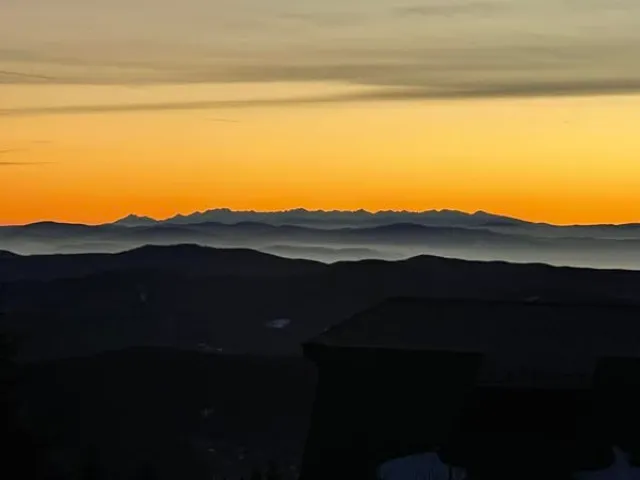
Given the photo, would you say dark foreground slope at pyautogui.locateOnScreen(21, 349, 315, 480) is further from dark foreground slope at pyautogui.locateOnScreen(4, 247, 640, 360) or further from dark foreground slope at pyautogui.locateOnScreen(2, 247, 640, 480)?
dark foreground slope at pyautogui.locateOnScreen(4, 247, 640, 360)

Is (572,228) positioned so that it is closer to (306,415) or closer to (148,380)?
(306,415)

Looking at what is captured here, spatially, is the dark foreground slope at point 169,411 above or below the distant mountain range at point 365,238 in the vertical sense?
below

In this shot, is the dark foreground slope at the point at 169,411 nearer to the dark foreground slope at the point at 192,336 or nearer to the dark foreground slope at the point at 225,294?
the dark foreground slope at the point at 192,336

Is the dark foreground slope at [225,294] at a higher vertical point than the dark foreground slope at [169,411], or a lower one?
higher

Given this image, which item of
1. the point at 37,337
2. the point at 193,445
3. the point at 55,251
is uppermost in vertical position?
the point at 55,251

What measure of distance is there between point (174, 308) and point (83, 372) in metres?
0.82

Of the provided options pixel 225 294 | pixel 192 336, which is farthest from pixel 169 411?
pixel 225 294

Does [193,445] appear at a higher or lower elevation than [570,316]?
lower

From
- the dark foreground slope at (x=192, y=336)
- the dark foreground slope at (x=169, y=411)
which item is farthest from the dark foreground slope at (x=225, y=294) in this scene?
the dark foreground slope at (x=169, y=411)

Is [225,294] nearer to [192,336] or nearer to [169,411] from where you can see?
[192,336]

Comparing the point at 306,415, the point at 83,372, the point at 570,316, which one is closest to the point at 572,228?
the point at 570,316

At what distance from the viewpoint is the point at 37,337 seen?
9.11m

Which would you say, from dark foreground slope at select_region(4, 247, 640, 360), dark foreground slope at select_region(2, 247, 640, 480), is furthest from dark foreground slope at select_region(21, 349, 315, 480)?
dark foreground slope at select_region(4, 247, 640, 360)

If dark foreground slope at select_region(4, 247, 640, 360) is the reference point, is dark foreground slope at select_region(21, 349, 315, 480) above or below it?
below
